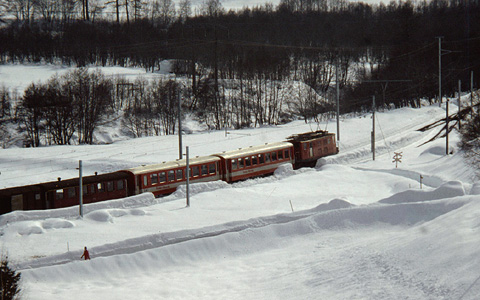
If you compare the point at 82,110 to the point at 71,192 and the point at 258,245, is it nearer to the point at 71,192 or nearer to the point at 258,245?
the point at 71,192

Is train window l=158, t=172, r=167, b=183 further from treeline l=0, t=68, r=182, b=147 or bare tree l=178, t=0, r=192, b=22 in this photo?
bare tree l=178, t=0, r=192, b=22

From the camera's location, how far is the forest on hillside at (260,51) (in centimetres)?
7938

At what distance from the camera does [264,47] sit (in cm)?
10625

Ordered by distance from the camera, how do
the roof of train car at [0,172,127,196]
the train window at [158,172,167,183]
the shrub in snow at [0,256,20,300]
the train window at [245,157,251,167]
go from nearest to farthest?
the shrub in snow at [0,256,20,300], the roof of train car at [0,172,127,196], the train window at [158,172,167,183], the train window at [245,157,251,167]

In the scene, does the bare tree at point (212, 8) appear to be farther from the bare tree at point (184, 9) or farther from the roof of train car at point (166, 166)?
the roof of train car at point (166, 166)

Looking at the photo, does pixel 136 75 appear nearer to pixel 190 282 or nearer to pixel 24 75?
pixel 24 75

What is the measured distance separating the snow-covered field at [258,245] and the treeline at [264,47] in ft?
136

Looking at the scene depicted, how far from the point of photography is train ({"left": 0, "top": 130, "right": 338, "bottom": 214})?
1052 inches

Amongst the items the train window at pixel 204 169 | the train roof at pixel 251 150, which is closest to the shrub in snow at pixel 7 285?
the train window at pixel 204 169

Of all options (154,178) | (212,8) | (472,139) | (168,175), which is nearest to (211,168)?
(168,175)

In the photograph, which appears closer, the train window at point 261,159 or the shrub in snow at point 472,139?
the train window at point 261,159

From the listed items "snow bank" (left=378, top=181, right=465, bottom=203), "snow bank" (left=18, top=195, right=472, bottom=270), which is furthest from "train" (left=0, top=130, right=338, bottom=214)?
"snow bank" (left=378, top=181, right=465, bottom=203)

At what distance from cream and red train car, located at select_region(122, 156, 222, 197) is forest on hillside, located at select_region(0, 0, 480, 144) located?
103ft

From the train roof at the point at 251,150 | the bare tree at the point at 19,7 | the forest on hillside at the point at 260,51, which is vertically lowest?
the train roof at the point at 251,150
